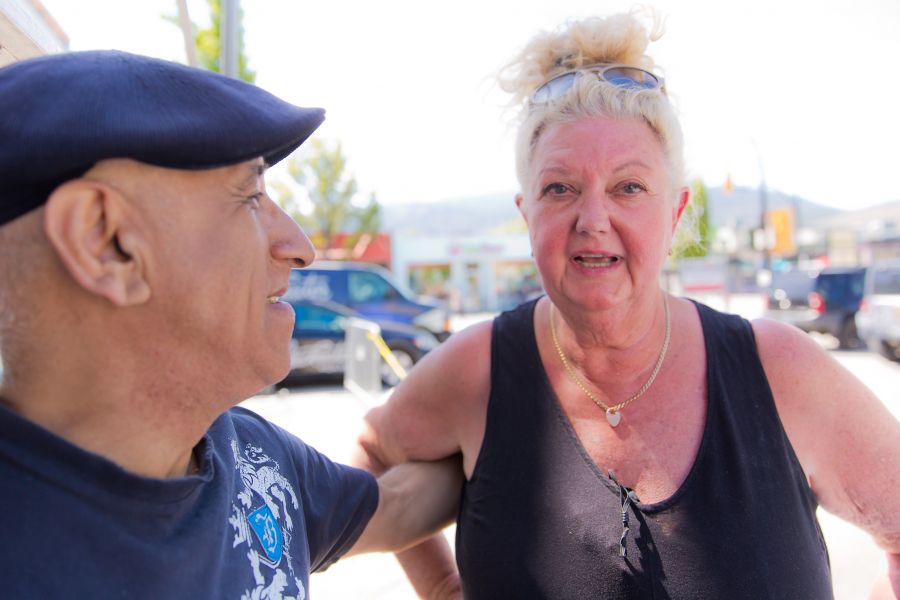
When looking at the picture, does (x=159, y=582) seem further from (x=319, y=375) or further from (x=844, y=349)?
(x=844, y=349)

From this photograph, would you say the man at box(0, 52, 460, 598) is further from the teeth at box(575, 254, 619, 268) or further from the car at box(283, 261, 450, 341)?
the car at box(283, 261, 450, 341)

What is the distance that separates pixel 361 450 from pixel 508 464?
2.15ft

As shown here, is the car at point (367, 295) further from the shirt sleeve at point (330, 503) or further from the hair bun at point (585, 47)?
the shirt sleeve at point (330, 503)

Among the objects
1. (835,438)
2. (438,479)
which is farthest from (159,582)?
(835,438)

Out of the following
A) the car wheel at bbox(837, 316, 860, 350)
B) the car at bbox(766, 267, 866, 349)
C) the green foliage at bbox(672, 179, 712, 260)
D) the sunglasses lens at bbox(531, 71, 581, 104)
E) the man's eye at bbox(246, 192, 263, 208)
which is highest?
the sunglasses lens at bbox(531, 71, 581, 104)

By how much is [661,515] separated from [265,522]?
0.89m

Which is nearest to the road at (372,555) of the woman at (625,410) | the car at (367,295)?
the woman at (625,410)

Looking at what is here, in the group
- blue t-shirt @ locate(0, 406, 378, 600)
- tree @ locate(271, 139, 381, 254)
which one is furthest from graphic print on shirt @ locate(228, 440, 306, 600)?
tree @ locate(271, 139, 381, 254)

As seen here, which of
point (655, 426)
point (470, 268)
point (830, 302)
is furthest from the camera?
point (470, 268)

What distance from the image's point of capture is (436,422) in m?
1.96

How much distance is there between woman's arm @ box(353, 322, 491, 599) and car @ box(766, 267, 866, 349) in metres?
13.1

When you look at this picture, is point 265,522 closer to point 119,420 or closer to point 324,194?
point 119,420

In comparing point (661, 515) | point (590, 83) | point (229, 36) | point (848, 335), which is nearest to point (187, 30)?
point (229, 36)

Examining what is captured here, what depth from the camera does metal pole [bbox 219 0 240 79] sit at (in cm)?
339
